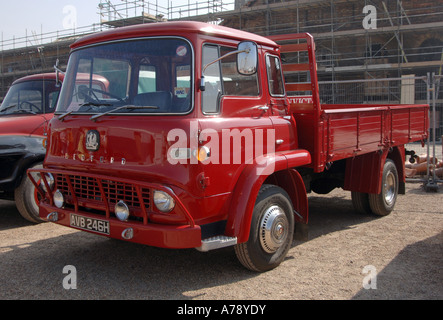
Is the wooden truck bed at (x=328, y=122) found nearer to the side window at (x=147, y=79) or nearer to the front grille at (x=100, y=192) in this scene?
the side window at (x=147, y=79)

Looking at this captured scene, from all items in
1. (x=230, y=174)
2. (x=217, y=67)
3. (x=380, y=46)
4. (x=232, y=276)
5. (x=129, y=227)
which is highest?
(x=380, y=46)

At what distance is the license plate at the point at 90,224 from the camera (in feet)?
13.6

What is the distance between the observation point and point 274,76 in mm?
5121

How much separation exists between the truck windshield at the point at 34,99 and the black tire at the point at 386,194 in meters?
5.27

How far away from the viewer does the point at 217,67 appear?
4.33 metres

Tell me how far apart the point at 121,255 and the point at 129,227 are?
139cm

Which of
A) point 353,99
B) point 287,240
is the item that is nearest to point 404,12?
point 353,99

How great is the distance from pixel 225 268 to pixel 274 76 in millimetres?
2156

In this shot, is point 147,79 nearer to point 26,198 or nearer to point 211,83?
point 211,83

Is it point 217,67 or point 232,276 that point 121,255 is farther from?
point 217,67

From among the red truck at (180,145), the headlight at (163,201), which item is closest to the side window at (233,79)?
the red truck at (180,145)

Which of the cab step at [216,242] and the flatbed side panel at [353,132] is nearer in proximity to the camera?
the cab step at [216,242]

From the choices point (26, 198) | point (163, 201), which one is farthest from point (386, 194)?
point (26, 198)
